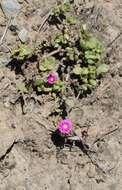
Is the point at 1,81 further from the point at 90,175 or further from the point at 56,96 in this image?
the point at 90,175

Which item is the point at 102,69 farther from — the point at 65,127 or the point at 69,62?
the point at 65,127

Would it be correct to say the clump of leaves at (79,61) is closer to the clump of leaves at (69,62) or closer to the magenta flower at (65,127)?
the clump of leaves at (69,62)

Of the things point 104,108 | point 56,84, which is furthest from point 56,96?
point 104,108

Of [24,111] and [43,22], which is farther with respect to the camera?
[43,22]

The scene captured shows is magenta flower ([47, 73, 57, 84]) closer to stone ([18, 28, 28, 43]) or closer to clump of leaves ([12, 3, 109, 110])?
clump of leaves ([12, 3, 109, 110])

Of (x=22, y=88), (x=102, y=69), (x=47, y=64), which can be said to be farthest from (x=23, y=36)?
(x=102, y=69)

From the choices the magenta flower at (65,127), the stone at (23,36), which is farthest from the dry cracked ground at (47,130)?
the magenta flower at (65,127)
